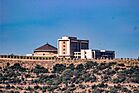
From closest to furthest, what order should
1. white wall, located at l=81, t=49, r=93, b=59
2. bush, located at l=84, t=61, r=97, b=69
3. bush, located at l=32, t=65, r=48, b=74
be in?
bush, located at l=32, t=65, r=48, b=74 < bush, located at l=84, t=61, r=97, b=69 < white wall, located at l=81, t=49, r=93, b=59

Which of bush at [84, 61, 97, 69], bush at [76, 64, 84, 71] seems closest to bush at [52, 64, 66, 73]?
bush at [76, 64, 84, 71]

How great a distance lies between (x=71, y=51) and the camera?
153875 mm

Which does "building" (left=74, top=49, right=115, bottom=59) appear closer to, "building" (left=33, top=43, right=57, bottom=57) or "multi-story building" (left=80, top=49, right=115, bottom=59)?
"multi-story building" (left=80, top=49, right=115, bottom=59)

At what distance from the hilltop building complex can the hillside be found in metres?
17.2

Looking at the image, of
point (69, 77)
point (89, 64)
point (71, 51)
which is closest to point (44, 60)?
point (89, 64)

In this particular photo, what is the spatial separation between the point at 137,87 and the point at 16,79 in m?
25.1

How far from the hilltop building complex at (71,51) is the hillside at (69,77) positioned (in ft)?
56.5

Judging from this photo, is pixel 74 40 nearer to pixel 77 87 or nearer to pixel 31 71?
pixel 31 71

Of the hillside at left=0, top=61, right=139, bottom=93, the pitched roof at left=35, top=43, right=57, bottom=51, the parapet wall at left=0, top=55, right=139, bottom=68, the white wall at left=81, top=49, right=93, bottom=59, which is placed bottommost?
the hillside at left=0, top=61, right=139, bottom=93

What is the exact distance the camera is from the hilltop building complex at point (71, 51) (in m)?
151

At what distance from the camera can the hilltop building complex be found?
5960 inches

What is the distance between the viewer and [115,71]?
412 feet

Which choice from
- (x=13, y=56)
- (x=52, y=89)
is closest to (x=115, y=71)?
(x=52, y=89)

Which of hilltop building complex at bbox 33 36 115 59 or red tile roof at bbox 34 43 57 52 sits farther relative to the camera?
red tile roof at bbox 34 43 57 52
